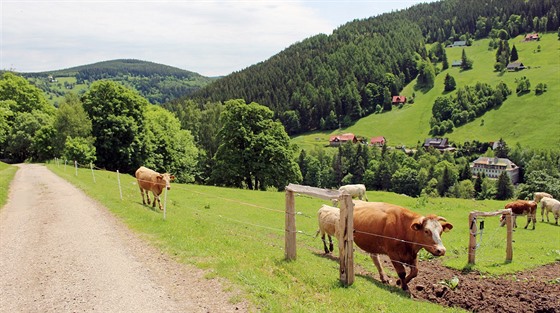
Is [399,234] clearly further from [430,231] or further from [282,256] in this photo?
[282,256]

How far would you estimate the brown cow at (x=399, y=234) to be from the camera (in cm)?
1235

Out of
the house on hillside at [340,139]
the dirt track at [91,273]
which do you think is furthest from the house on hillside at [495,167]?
the dirt track at [91,273]

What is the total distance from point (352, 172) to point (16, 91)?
114m

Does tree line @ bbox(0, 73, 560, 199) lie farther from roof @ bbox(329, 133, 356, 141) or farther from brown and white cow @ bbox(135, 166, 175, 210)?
roof @ bbox(329, 133, 356, 141)

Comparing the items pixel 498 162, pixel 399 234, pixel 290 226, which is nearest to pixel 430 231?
pixel 399 234

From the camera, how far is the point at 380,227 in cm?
1345

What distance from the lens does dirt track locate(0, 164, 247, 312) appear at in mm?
9500

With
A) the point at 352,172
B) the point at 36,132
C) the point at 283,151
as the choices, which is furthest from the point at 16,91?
the point at 352,172

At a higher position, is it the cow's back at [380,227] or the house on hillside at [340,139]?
the cow's back at [380,227]

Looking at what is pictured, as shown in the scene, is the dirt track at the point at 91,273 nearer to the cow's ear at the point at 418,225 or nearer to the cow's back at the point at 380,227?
the cow's back at the point at 380,227

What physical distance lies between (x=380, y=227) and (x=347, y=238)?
2.96m

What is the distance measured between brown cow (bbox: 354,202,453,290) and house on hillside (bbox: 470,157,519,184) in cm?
15158

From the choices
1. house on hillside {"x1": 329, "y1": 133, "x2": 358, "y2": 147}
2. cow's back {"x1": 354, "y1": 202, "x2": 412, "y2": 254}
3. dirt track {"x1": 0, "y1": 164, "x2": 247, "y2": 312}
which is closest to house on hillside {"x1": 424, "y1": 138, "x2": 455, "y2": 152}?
house on hillside {"x1": 329, "y1": 133, "x2": 358, "y2": 147}

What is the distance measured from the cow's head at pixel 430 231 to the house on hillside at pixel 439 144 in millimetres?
169112
